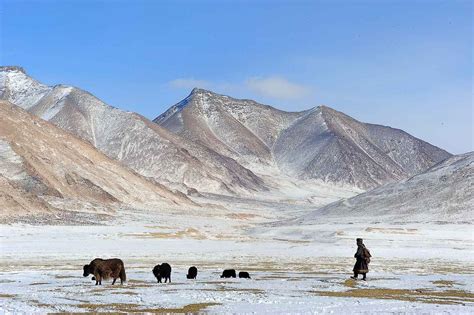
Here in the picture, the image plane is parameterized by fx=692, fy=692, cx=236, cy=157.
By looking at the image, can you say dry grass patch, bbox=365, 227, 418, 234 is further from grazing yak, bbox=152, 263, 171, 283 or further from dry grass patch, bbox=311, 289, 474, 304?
dry grass patch, bbox=311, 289, 474, 304

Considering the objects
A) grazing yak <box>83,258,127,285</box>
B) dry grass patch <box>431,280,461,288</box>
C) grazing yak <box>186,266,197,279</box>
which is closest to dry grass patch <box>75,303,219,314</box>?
grazing yak <box>83,258,127,285</box>

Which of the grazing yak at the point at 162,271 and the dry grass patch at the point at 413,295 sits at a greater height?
the grazing yak at the point at 162,271

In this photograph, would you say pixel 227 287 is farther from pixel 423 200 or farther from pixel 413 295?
pixel 423 200

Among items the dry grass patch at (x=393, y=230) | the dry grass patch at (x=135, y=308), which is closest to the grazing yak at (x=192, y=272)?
the dry grass patch at (x=135, y=308)

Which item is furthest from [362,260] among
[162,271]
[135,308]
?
[135,308]

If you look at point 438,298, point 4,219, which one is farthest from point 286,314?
point 4,219

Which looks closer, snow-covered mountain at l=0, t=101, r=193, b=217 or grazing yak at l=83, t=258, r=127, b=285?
grazing yak at l=83, t=258, r=127, b=285

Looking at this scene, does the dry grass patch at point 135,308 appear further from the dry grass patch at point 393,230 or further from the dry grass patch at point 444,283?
the dry grass patch at point 393,230
